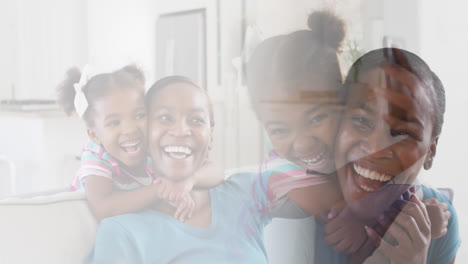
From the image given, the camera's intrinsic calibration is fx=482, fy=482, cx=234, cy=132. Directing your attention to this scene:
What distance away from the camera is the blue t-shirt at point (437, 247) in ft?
4.61

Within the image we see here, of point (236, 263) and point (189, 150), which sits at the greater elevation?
point (189, 150)

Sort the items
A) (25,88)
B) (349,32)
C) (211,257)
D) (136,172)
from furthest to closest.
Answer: (349,32) → (211,257) → (136,172) → (25,88)

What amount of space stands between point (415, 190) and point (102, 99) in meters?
0.91

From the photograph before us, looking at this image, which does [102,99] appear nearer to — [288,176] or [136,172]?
[136,172]

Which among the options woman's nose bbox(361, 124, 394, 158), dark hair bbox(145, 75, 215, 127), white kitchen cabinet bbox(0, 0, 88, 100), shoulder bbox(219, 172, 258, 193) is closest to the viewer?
white kitchen cabinet bbox(0, 0, 88, 100)

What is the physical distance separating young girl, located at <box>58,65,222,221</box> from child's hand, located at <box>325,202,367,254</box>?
54 cm

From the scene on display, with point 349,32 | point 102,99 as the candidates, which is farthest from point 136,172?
point 349,32

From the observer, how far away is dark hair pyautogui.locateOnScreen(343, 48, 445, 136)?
133 cm

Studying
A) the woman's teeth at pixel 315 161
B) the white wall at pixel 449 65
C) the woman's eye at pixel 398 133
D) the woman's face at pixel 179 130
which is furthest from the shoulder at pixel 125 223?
the white wall at pixel 449 65

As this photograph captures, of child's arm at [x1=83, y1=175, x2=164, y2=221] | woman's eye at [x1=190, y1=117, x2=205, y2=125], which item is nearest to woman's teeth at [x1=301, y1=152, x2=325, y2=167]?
woman's eye at [x1=190, y1=117, x2=205, y2=125]

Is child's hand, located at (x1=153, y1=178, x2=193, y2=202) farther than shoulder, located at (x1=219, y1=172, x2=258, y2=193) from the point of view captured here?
No

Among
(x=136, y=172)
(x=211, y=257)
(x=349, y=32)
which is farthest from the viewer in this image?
(x=349, y=32)

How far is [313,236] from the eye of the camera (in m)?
1.39

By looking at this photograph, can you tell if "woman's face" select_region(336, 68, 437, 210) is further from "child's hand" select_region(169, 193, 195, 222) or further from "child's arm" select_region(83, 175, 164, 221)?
"child's arm" select_region(83, 175, 164, 221)
